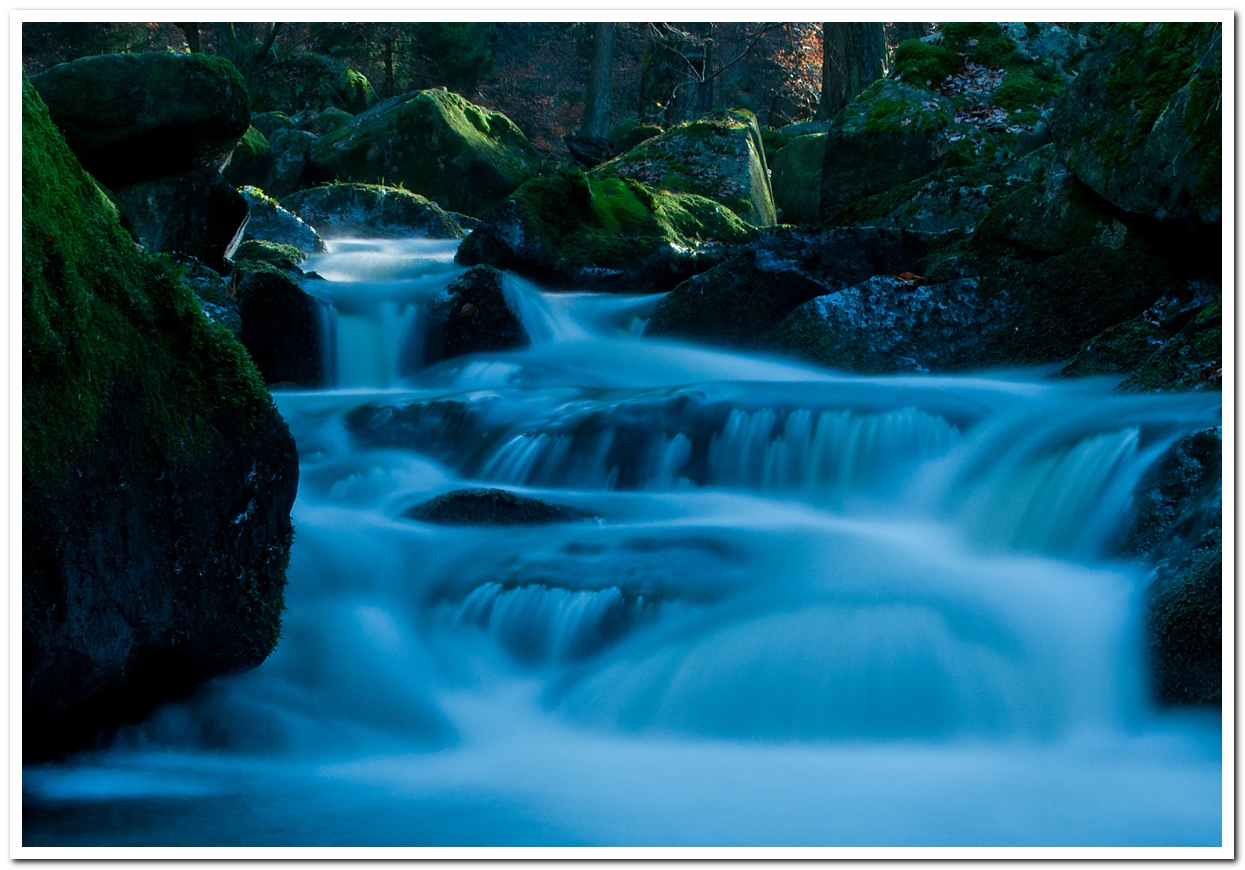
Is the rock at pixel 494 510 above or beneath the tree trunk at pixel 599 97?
beneath

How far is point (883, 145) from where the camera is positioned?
11016 mm

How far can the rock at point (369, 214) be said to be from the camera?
1327cm

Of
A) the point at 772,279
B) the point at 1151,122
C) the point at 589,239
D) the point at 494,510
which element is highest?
the point at 1151,122

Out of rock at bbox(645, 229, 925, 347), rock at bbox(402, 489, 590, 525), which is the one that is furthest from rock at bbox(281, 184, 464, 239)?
rock at bbox(402, 489, 590, 525)

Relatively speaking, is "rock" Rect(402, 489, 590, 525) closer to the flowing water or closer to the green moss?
the flowing water

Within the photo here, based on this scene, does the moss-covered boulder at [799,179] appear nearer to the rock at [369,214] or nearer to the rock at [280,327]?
the rock at [369,214]

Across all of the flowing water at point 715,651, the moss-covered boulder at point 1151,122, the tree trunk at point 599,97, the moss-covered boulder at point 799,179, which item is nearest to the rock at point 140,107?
the flowing water at point 715,651

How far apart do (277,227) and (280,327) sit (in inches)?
171

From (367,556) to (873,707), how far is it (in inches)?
90.0

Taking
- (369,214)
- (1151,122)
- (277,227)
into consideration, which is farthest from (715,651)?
(369,214)

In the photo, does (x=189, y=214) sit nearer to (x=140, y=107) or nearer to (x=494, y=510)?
(x=140, y=107)

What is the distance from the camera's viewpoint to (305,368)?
26.3 ft

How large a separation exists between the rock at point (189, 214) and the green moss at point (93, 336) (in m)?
5.99
